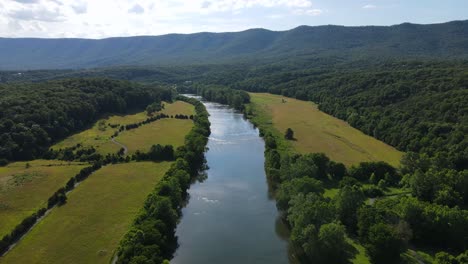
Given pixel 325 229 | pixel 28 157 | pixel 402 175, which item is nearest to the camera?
pixel 325 229

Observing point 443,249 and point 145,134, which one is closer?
point 443,249

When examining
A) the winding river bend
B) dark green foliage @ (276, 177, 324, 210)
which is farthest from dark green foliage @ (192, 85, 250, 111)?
dark green foliage @ (276, 177, 324, 210)

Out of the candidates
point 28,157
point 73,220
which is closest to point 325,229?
point 73,220

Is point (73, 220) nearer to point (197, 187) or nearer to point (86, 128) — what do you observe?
point (197, 187)

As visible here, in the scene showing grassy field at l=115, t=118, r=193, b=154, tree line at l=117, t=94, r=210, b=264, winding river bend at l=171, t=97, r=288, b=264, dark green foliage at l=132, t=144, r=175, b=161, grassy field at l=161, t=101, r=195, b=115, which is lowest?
winding river bend at l=171, t=97, r=288, b=264

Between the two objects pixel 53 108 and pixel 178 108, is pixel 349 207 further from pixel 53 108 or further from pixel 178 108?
pixel 178 108

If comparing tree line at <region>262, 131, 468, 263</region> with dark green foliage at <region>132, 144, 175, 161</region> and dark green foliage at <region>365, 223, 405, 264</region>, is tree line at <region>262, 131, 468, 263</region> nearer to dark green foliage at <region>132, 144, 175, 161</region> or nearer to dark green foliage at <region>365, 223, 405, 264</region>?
dark green foliage at <region>365, 223, 405, 264</region>

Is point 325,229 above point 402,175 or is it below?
above
